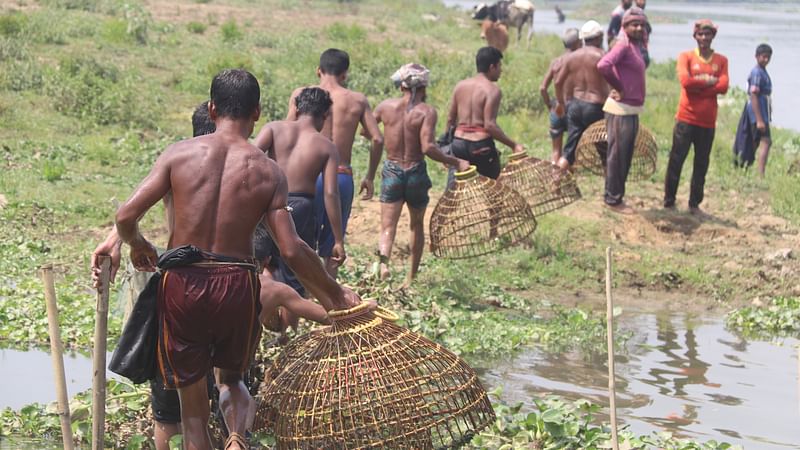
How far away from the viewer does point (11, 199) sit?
35.0 feet

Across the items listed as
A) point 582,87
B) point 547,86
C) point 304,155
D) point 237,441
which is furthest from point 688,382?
point 547,86

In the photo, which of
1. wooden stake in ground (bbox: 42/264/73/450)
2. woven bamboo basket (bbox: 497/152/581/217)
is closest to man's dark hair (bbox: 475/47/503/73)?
woven bamboo basket (bbox: 497/152/581/217)

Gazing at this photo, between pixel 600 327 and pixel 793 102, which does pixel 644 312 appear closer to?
pixel 600 327

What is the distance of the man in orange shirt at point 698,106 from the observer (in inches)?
449

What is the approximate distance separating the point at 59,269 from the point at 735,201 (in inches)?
278

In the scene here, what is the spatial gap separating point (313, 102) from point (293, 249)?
2.45 meters

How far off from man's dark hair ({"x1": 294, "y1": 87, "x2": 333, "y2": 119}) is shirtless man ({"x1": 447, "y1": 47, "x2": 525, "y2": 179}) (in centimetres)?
298

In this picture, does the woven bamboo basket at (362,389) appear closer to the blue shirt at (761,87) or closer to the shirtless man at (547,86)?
the shirtless man at (547,86)

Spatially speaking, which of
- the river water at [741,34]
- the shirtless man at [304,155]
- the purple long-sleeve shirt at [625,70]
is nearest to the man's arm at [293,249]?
the shirtless man at [304,155]

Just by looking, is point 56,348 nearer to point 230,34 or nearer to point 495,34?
point 230,34

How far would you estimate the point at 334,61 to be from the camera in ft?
27.5

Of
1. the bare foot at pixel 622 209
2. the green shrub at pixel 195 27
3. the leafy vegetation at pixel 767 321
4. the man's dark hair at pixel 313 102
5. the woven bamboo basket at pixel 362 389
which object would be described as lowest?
the leafy vegetation at pixel 767 321

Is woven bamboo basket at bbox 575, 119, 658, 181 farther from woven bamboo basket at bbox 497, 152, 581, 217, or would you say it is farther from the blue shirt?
the blue shirt

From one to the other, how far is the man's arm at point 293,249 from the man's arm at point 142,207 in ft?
1.35
